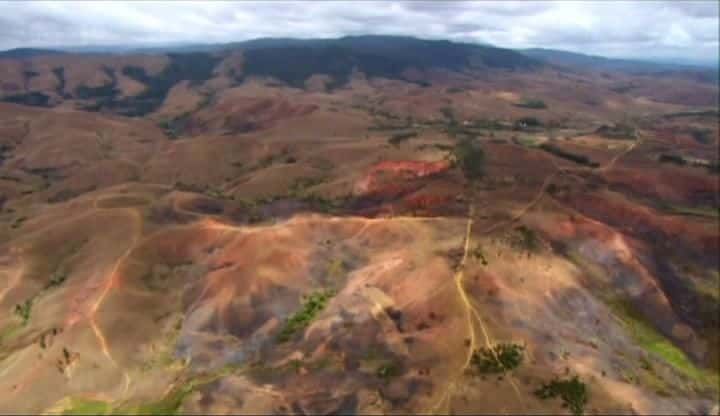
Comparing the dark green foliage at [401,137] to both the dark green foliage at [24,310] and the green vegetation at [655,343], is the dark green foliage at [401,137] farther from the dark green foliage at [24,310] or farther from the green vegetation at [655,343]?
the dark green foliage at [24,310]

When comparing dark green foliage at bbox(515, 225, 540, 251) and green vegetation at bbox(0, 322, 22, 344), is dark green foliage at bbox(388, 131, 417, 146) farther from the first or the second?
green vegetation at bbox(0, 322, 22, 344)

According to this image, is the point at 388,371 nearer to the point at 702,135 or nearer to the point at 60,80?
the point at 702,135

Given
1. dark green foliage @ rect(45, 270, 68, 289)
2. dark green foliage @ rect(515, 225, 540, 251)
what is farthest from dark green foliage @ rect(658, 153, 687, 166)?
→ dark green foliage @ rect(45, 270, 68, 289)

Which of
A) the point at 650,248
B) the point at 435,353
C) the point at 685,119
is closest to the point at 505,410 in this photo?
the point at 435,353

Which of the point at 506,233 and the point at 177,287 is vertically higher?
the point at 506,233

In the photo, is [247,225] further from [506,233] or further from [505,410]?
[505,410]

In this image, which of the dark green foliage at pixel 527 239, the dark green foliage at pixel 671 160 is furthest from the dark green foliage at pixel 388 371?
the dark green foliage at pixel 671 160

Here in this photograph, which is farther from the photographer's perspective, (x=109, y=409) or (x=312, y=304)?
(x=312, y=304)
